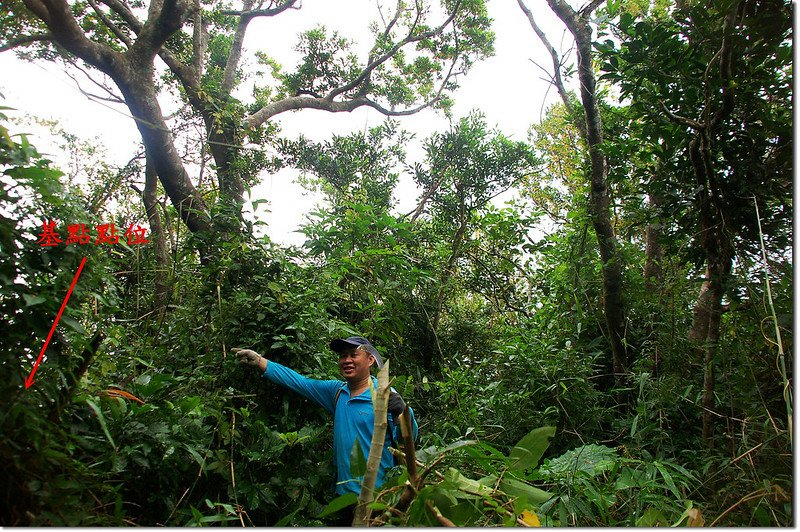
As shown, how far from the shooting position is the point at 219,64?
5961 mm

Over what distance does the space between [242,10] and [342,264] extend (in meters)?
4.50

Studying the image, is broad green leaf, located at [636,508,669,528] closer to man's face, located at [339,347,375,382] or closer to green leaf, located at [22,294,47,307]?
man's face, located at [339,347,375,382]

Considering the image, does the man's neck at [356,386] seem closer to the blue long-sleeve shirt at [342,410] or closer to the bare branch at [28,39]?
the blue long-sleeve shirt at [342,410]

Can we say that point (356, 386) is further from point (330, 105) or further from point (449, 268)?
point (330, 105)

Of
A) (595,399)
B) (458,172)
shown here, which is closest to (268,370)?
(595,399)

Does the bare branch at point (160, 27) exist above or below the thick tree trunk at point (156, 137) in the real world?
above

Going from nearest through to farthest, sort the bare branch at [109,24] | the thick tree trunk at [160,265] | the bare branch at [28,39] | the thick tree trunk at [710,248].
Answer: the thick tree trunk at [710,248], the thick tree trunk at [160,265], the bare branch at [28,39], the bare branch at [109,24]

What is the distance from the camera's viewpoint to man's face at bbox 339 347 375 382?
6.82 feet

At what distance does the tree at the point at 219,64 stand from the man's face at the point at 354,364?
969mm

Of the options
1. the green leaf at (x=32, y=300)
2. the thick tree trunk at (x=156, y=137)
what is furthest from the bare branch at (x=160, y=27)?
the green leaf at (x=32, y=300)

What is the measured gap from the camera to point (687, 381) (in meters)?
2.70

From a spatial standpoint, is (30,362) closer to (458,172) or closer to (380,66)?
(458,172)

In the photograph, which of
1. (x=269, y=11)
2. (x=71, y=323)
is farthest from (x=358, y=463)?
(x=269, y=11)

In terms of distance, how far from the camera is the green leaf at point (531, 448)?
43.0 inches
